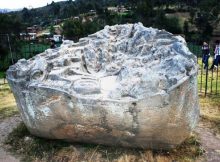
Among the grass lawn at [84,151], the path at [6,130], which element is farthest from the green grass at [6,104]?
the grass lawn at [84,151]

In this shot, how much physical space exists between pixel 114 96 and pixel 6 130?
2.94 meters

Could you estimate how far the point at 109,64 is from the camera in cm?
711

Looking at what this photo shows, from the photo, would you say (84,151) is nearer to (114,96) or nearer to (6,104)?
(114,96)

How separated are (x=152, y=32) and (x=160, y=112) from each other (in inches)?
88.4

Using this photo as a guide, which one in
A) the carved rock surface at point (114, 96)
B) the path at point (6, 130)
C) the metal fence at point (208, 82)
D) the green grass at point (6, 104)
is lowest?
the metal fence at point (208, 82)

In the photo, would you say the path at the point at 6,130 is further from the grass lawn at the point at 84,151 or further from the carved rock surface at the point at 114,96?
the carved rock surface at the point at 114,96

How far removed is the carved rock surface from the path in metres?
0.54

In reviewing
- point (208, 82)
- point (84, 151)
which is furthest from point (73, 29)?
point (84, 151)

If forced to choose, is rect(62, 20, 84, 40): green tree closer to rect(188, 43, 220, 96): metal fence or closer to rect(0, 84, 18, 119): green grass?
rect(188, 43, 220, 96): metal fence

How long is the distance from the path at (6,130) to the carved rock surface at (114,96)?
1.76 ft

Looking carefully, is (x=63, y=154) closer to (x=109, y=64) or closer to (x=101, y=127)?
(x=101, y=127)

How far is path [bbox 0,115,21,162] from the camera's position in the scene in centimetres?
659

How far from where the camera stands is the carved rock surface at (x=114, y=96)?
Answer: 5.71 metres

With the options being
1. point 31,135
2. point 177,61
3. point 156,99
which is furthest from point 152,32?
point 31,135
